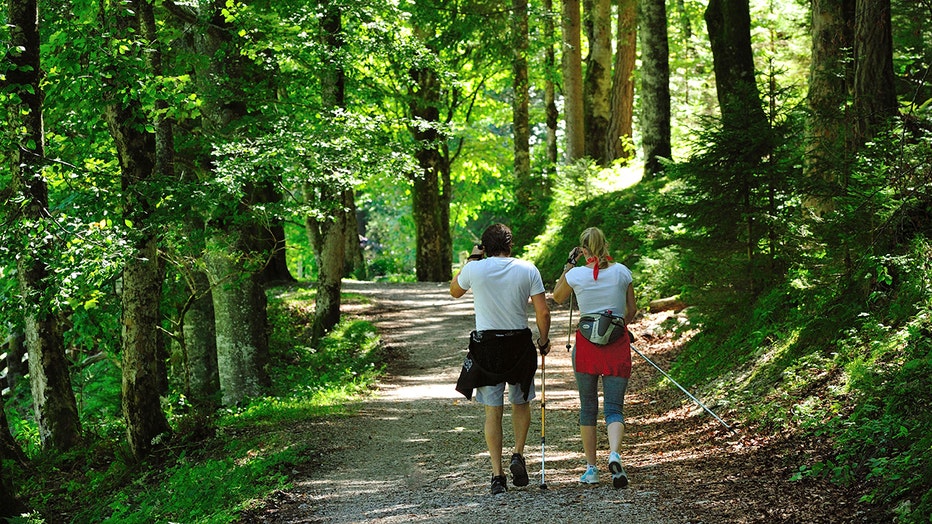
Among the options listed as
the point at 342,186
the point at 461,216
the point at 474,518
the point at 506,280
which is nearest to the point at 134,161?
the point at 342,186

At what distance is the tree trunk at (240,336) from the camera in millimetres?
13500

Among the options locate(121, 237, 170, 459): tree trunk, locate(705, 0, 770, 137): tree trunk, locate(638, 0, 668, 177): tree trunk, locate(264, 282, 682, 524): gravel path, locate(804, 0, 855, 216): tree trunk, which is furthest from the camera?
locate(638, 0, 668, 177): tree trunk

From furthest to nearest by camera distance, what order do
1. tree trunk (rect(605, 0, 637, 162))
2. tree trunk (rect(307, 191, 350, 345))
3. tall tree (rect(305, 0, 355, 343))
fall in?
tree trunk (rect(605, 0, 637, 162)), tree trunk (rect(307, 191, 350, 345)), tall tree (rect(305, 0, 355, 343))

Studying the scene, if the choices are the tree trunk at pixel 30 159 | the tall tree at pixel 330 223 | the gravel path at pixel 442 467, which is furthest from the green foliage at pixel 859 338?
the tree trunk at pixel 30 159

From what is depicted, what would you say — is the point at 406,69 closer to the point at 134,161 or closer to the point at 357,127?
the point at 357,127

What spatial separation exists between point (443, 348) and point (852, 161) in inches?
388

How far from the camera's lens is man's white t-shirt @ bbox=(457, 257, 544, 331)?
696 centimetres

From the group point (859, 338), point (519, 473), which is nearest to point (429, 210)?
point (859, 338)

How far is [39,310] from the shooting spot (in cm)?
879

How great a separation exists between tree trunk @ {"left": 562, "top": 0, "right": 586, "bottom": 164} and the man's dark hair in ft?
55.3

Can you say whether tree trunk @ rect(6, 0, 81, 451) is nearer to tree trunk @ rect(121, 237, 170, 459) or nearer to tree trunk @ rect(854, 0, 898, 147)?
tree trunk @ rect(121, 237, 170, 459)

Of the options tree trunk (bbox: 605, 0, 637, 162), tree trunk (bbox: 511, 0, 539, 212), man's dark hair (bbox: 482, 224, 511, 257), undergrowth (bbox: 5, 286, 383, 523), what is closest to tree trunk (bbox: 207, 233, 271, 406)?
undergrowth (bbox: 5, 286, 383, 523)

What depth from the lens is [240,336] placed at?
44.5ft

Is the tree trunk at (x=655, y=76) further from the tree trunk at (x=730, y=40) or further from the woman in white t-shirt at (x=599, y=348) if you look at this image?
the woman in white t-shirt at (x=599, y=348)
